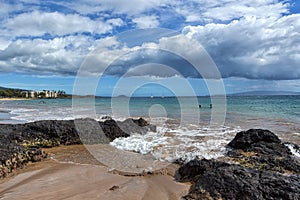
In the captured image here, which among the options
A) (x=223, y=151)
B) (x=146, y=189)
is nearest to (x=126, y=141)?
(x=223, y=151)

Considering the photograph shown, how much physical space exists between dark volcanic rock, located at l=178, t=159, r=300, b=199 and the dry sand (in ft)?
2.90

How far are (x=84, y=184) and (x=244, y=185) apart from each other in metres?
4.30

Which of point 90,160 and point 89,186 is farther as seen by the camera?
point 90,160

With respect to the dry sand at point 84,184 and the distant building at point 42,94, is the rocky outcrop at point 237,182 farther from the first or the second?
the distant building at point 42,94

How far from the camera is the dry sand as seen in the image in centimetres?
680

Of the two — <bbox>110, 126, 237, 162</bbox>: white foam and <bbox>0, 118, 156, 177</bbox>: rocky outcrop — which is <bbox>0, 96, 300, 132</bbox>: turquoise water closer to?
<bbox>0, 118, 156, 177</bbox>: rocky outcrop

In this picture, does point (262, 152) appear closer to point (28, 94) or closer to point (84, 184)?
point (84, 184)

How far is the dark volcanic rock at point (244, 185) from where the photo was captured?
5.78 metres

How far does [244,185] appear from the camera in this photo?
19.7 ft

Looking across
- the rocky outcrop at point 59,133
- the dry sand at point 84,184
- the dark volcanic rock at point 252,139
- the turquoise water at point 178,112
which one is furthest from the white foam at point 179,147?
the turquoise water at point 178,112

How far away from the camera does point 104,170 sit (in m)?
9.07

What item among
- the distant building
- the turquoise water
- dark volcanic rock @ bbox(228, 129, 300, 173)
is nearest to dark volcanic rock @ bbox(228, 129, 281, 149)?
dark volcanic rock @ bbox(228, 129, 300, 173)

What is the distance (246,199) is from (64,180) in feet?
16.6

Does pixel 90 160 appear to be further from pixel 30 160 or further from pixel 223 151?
pixel 223 151
